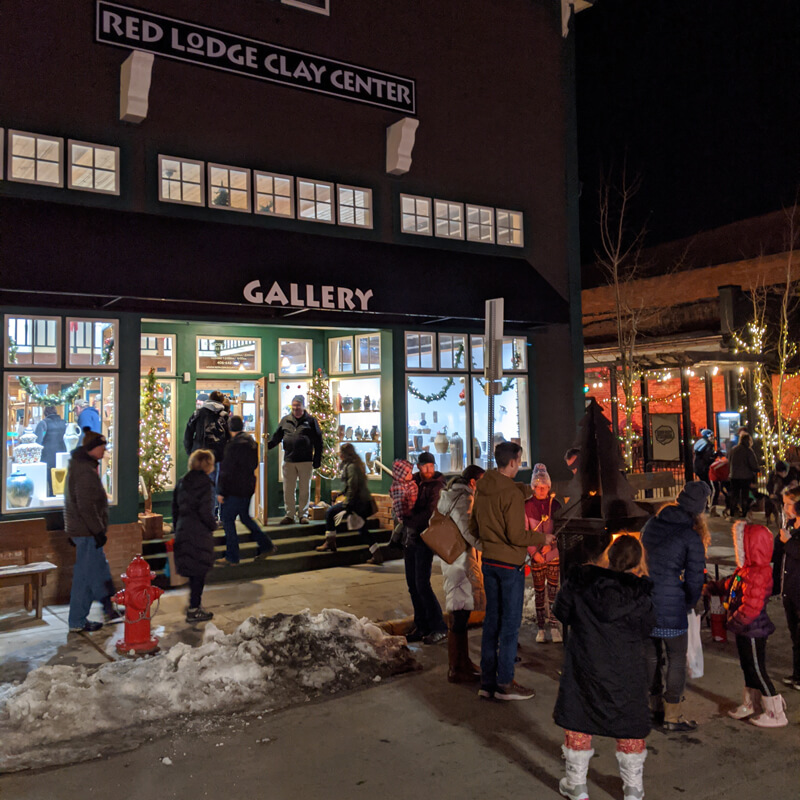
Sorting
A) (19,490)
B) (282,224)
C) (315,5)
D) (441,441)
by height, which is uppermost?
(315,5)

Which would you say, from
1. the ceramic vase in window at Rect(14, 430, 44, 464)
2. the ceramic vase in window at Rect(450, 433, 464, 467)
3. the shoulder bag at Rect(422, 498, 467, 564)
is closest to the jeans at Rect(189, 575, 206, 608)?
the ceramic vase in window at Rect(14, 430, 44, 464)

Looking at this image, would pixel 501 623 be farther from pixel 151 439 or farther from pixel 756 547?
pixel 151 439

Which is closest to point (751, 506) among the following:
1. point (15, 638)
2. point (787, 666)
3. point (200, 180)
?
point (787, 666)

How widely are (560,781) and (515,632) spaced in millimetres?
1578

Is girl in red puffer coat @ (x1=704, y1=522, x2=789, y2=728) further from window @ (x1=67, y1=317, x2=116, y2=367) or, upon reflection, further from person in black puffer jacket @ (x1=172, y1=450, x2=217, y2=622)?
window @ (x1=67, y1=317, x2=116, y2=367)

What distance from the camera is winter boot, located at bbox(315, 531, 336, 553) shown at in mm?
11492

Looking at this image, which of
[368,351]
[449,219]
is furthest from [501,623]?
[449,219]

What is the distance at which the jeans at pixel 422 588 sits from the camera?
755cm

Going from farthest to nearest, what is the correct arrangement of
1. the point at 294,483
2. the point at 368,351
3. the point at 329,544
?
the point at 368,351 → the point at 294,483 → the point at 329,544

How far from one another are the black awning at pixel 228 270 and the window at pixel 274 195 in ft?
1.60

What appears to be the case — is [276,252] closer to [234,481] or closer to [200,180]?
[200,180]

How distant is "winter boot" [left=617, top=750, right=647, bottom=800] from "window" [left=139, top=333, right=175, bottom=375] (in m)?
10.1

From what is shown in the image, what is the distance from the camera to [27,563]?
29.8 ft

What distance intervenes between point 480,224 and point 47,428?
8.45m
